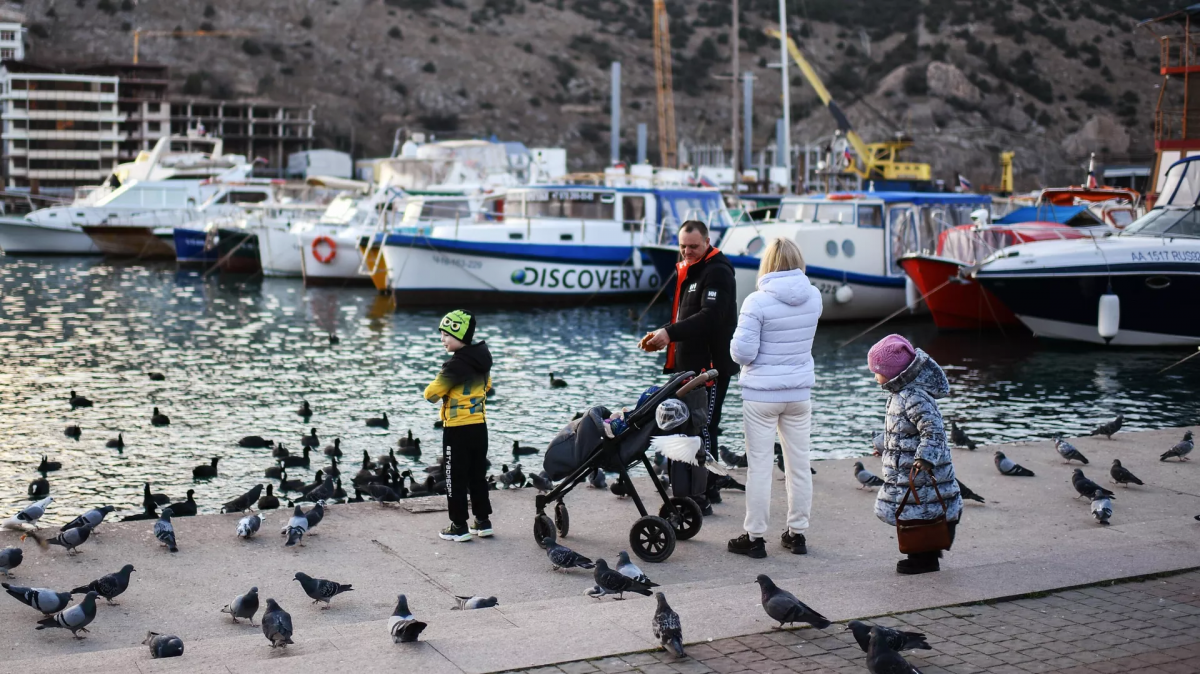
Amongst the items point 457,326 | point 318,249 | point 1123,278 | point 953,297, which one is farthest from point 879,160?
point 457,326

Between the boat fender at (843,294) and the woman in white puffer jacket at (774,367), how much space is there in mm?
21131

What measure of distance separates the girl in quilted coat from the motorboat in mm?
17810

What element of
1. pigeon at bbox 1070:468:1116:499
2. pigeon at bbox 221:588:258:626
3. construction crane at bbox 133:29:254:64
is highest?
construction crane at bbox 133:29:254:64

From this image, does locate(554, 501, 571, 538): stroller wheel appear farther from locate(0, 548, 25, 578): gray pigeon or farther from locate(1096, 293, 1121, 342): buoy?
locate(1096, 293, 1121, 342): buoy

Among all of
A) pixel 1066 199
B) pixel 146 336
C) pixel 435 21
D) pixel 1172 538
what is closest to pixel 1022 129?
pixel 435 21

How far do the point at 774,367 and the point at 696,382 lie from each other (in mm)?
493

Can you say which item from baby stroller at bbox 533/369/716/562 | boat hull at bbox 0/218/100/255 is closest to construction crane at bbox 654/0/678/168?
boat hull at bbox 0/218/100/255

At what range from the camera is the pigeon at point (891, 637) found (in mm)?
5414

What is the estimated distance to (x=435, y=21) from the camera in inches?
4665

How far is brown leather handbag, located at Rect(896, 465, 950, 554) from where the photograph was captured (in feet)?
22.9

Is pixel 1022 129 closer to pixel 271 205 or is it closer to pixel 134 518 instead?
pixel 271 205

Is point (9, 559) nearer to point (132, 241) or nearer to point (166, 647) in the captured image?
point (166, 647)

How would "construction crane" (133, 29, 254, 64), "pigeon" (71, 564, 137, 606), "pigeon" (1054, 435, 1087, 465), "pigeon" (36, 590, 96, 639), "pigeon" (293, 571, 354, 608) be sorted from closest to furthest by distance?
"pigeon" (36, 590, 96, 639) → "pigeon" (71, 564, 137, 606) → "pigeon" (293, 571, 354, 608) → "pigeon" (1054, 435, 1087, 465) → "construction crane" (133, 29, 254, 64)

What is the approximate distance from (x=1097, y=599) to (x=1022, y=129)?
A: 10321cm
